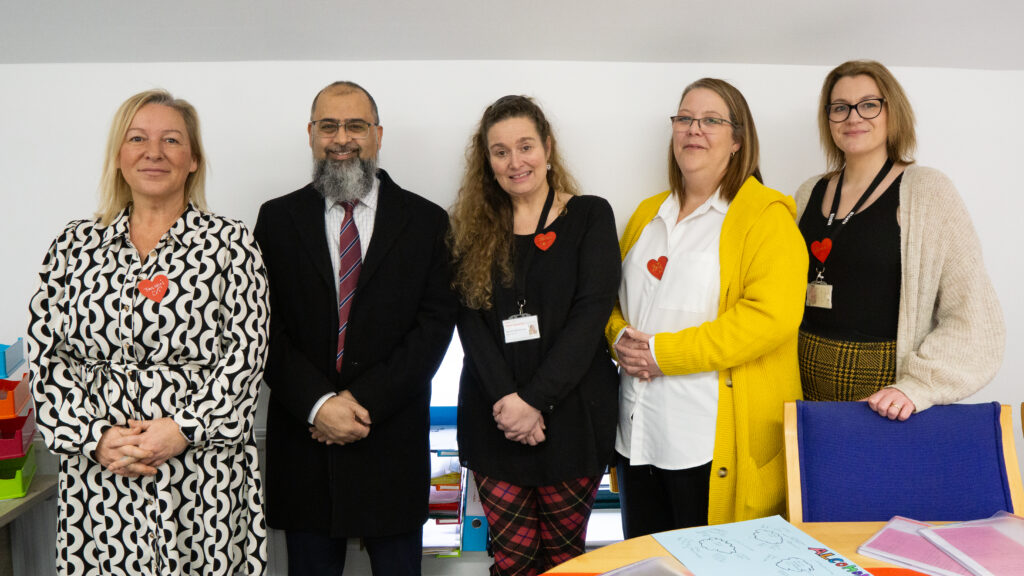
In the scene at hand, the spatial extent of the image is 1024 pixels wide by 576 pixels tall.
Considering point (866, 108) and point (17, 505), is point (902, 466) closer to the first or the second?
point (866, 108)

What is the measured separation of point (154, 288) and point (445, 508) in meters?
1.29

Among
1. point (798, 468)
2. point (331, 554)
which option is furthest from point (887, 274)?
point (331, 554)

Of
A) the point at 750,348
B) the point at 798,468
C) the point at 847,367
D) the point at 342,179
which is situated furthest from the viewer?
the point at 342,179

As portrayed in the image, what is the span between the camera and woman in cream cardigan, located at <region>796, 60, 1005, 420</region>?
1.75 m

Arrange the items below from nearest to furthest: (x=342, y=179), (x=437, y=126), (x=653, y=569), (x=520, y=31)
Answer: (x=653, y=569) → (x=342, y=179) → (x=520, y=31) → (x=437, y=126)

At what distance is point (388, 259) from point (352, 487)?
0.70 m

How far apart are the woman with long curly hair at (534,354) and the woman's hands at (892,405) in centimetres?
70

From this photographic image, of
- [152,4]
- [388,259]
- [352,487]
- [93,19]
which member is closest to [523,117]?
[388,259]

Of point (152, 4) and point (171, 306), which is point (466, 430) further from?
point (152, 4)

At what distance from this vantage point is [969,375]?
5.63 ft

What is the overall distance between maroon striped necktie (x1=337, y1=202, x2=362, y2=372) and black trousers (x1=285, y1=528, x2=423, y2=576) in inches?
21.9

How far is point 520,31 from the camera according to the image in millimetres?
2348

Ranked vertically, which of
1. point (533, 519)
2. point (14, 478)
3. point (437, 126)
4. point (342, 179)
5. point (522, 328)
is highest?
point (437, 126)

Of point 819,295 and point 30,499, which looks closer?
point 819,295
